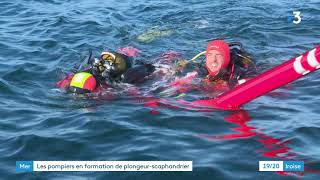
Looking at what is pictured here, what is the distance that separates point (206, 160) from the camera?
5.84m

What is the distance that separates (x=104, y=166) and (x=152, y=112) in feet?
6.12

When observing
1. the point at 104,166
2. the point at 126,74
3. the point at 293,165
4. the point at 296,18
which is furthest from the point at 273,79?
the point at 296,18

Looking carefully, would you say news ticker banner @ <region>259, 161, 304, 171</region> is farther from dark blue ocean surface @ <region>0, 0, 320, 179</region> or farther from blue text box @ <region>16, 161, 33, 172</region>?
blue text box @ <region>16, 161, 33, 172</region>

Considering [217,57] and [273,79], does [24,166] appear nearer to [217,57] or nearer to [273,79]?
[273,79]

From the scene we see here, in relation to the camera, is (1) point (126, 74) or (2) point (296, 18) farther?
(2) point (296, 18)

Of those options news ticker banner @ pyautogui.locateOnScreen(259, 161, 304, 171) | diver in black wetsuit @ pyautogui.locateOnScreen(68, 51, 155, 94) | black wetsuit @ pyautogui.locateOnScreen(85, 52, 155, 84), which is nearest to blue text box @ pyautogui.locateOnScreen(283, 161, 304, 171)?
news ticker banner @ pyautogui.locateOnScreen(259, 161, 304, 171)

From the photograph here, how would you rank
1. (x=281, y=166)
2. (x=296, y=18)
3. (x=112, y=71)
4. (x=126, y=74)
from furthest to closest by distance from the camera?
(x=296, y=18) < (x=112, y=71) < (x=126, y=74) < (x=281, y=166)

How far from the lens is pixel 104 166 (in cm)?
579

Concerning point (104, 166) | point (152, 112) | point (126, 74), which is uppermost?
point (126, 74)

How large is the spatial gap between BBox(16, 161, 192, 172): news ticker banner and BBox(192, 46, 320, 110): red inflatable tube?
135 cm

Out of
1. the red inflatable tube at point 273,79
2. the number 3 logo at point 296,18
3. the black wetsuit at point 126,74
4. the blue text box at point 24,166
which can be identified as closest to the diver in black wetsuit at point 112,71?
the black wetsuit at point 126,74

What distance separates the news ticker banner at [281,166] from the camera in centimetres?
553

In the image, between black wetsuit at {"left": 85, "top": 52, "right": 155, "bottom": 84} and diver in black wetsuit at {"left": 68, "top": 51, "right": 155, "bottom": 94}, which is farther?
black wetsuit at {"left": 85, "top": 52, "right": 155, "bottom": 84}

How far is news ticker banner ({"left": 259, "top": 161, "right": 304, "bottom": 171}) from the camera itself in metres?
5.53
